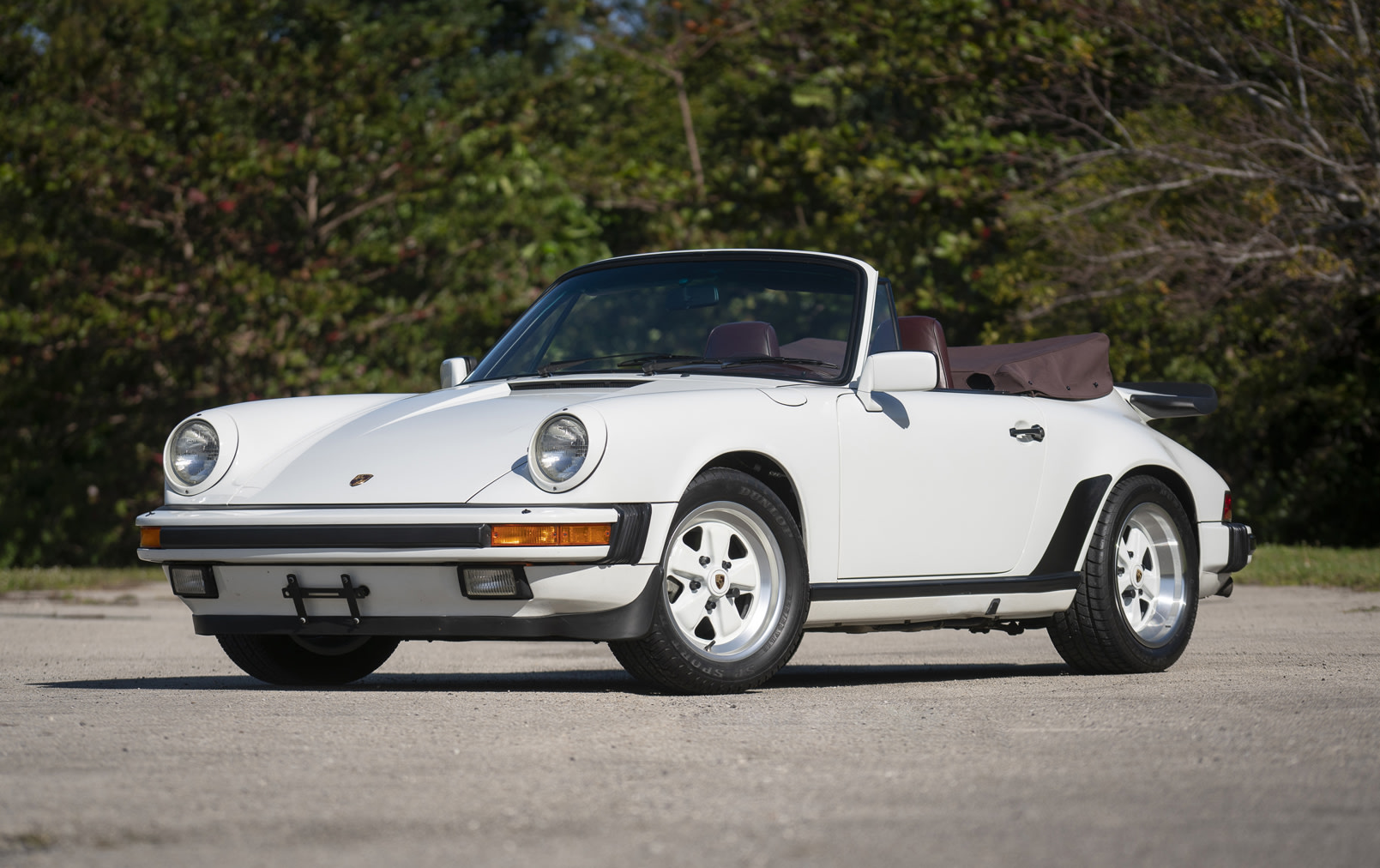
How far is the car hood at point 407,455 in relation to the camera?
20.7 ft

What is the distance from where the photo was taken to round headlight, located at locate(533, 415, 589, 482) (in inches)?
243

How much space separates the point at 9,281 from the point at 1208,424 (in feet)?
42.5

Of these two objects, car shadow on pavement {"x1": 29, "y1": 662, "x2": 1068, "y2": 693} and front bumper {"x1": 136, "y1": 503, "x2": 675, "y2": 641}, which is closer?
front bumper {"x1": 136, "y1": 503, "x2": 675, "y2": 641}

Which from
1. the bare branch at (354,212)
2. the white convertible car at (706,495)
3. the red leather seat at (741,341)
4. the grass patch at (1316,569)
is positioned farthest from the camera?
the bare branch at (354,212)

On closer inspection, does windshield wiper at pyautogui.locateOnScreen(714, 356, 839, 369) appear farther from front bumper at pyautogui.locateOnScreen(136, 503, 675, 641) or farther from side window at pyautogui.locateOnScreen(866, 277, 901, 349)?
front bumper at pyautogui.locateOnScreen(136, 503, 675, 641)

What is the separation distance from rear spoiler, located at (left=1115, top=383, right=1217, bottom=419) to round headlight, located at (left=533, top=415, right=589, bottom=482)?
3260 mm

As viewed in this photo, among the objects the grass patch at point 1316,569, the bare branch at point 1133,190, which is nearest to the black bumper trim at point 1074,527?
the grass patch at point 1316,569

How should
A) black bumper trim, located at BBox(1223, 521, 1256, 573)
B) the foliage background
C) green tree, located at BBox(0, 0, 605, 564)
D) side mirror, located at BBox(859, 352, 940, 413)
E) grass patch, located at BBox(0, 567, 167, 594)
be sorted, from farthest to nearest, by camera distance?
1. green tree, located at BBox(0, 0, 605, 564)
2. the foliage background
3. grass patch, located at BBox(0, 567, 167, 594)
4. black bumper trim, located at BBox(1223, 521, 1256, 573)
5. side mirror, located at BBox(859, 352, 940, 413)

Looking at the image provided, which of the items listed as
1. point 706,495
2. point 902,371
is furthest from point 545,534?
point 902,371

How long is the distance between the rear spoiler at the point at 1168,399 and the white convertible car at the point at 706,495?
0.04ft

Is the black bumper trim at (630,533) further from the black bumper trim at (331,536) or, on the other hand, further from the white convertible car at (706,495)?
the black bumper trim at (331,536)

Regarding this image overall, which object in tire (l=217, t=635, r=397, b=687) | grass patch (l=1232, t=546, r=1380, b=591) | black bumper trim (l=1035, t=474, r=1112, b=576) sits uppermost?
black bumper trim (l=1035, t=474, r=1112, b=576)

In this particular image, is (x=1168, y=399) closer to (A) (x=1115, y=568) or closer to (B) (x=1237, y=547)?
(B) (x=1237, y=547)

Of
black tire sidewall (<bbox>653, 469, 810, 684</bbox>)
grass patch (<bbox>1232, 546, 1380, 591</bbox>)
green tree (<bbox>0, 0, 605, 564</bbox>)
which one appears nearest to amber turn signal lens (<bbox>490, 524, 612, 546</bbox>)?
black tire sidewall (<bbox>653, 469, 810, 684</bbox>)
